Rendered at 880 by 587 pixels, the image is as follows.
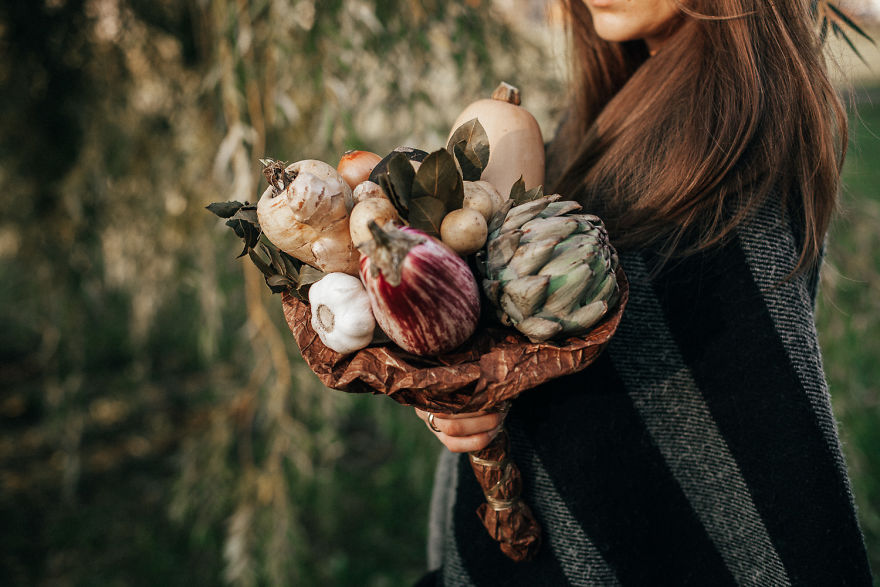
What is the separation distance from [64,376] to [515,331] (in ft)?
5.44

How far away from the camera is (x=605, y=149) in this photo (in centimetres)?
82

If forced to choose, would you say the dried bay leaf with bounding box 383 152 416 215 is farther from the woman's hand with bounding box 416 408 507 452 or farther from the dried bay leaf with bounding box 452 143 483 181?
the woman's hand with bounding box 416 408 507 452

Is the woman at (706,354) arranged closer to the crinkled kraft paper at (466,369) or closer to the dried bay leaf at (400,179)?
the crinkled kraft paper at (466,369)

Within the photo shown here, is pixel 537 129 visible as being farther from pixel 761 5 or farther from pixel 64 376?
pixel 64 376

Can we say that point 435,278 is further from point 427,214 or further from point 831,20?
point 831,20

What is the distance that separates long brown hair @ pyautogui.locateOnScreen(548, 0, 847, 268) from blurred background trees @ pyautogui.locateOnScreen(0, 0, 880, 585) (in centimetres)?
26

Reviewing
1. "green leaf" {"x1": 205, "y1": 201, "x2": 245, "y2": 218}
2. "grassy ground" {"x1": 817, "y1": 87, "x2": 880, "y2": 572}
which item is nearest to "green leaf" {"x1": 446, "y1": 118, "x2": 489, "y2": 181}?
"green leaf" {"x1": 205, "y1": 201, "x2": 245, "y2": 218}

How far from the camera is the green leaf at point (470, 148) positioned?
1.90 ft

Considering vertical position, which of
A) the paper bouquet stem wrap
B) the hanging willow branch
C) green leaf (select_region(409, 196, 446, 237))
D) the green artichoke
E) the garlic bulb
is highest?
the hanging willow branch

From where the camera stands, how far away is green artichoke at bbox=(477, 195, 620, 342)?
495 mm

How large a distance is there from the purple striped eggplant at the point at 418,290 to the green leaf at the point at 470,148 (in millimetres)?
114

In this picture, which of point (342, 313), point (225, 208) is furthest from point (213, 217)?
point (342, 313)

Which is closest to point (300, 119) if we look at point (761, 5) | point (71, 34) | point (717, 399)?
point (71, 34)

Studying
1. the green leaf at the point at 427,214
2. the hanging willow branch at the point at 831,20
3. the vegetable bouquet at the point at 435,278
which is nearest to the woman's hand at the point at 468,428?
the vegetable bouquet at the point at 435,278
